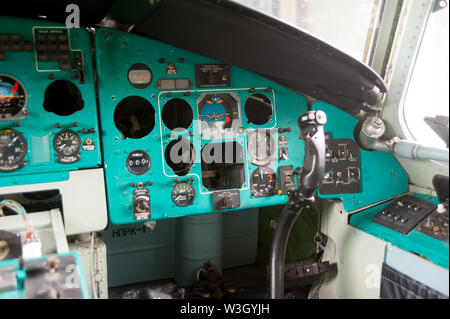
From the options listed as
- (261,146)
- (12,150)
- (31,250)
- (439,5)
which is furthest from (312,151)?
(12,150)

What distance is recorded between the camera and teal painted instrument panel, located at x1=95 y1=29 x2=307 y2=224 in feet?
7.73

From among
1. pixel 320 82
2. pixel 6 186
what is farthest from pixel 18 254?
pixel 320 82

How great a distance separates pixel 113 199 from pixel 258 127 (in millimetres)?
1040

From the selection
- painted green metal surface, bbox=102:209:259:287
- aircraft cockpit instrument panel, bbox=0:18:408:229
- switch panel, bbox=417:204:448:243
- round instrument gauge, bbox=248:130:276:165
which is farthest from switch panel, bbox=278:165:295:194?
switch panel, bbox=417:204:448:243

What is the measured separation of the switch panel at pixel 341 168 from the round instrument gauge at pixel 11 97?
191cm

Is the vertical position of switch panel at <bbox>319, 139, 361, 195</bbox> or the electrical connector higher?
switch panel at <bbox>319, 139, 361, 195</bbox>

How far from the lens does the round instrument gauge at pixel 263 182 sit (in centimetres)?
271

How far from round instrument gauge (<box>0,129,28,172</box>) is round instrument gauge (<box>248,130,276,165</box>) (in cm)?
136

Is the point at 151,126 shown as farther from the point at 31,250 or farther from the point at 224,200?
the point at 31,250

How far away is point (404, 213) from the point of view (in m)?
2.58

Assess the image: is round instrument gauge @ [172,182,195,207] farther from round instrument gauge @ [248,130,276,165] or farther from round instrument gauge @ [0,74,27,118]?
round instrument gauge @ [0,74,27,118]

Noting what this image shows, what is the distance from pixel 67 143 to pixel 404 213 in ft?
6.88

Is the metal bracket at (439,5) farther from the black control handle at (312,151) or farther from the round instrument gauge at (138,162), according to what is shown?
the round instrument gauge at (138,162)
